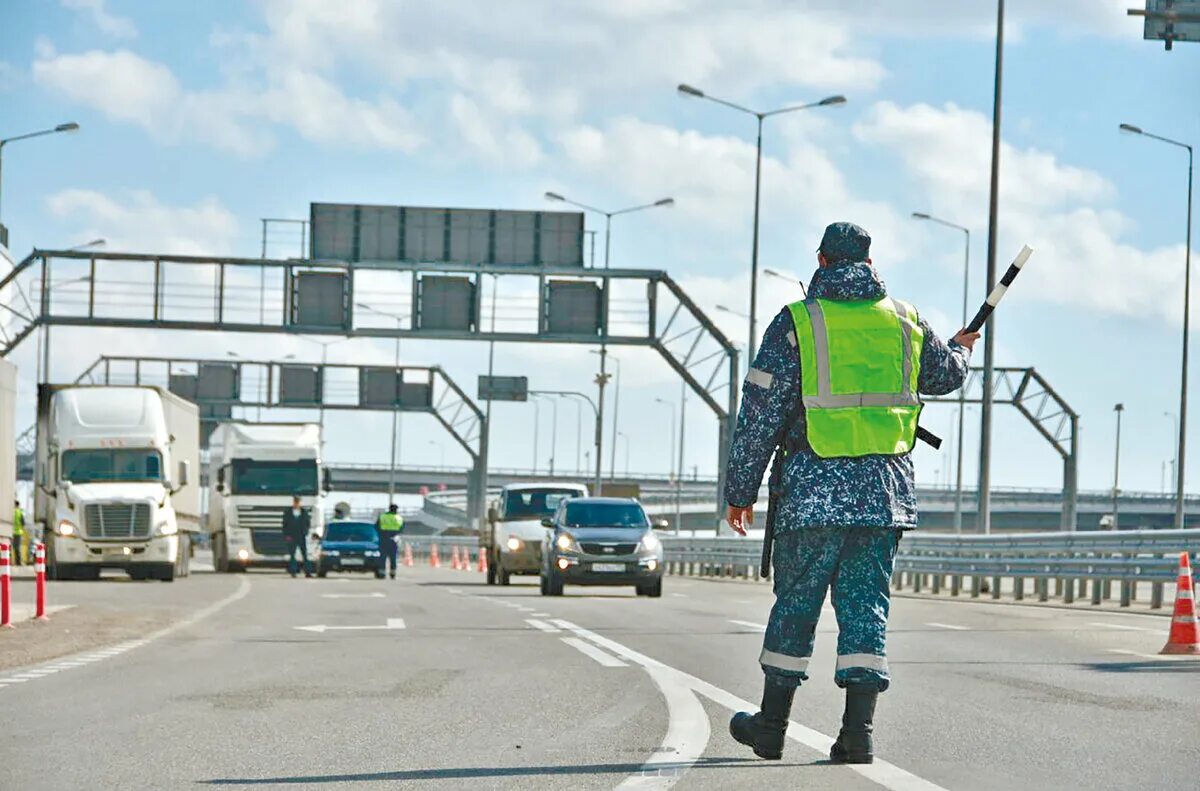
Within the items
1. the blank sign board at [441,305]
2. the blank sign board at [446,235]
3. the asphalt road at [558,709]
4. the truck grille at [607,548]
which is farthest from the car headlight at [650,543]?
the blank sign board at [441,305]

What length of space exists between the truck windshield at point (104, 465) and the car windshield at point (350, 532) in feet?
35.3

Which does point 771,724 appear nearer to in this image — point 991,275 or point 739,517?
point 739,517

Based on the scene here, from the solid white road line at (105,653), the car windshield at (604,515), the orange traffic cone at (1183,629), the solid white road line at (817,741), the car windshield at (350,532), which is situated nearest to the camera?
the solid white road line at (817,741)

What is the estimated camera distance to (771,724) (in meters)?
7.80

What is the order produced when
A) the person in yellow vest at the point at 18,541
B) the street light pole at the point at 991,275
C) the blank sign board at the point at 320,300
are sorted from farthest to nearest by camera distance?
1. the blank sign board at the point at 320,300
2. the person in yellow vest at the point at 18,541
3. the street light pole at the point at 991,275

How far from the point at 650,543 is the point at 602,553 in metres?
0.80

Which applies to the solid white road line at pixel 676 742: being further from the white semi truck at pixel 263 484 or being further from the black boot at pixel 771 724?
the white semi truck at pixel 263 484

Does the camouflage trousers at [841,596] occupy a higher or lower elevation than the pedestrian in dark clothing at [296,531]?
higher

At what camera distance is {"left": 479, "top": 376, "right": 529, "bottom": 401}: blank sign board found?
86.7 m

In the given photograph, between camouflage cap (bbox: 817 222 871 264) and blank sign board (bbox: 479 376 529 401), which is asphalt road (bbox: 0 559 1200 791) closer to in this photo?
camouflage cap (bbox: 817 222 871 264)

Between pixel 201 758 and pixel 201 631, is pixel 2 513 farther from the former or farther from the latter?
pixel 201 758

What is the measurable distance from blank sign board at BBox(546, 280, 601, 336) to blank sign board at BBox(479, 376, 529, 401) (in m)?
31.9

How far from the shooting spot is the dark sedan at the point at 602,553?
3081 centimetres

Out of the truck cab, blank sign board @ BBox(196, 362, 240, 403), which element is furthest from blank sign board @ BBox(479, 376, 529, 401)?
the truck cab
